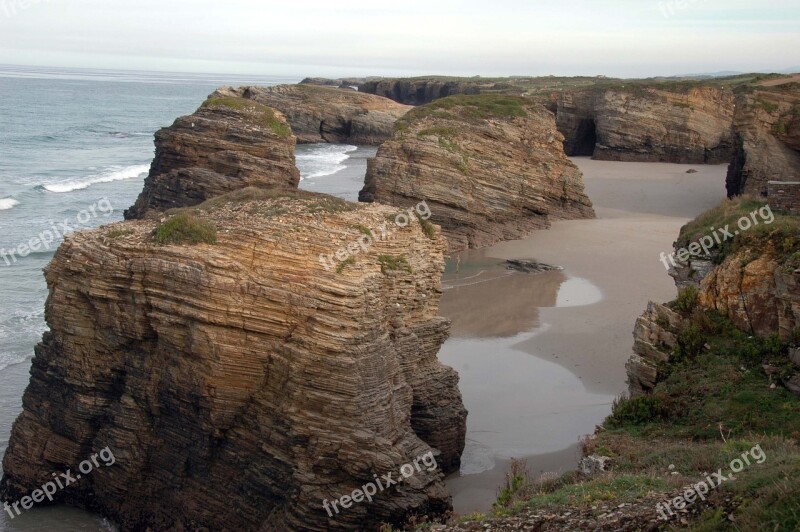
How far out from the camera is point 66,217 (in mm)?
40594

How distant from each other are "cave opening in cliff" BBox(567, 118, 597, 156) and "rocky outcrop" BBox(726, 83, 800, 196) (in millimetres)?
24239

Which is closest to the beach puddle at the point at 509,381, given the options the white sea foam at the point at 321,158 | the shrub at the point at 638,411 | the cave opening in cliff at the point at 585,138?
the shrub at the point at 638,411

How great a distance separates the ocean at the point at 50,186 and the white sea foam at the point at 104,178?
64mm

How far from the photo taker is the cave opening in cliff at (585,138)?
207ft

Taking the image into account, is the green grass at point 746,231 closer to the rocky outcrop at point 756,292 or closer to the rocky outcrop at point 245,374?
the rocky outcrop at point 756,292

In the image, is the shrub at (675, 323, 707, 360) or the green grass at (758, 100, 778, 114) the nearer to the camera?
the shrub at (675, 323, 707, 360)

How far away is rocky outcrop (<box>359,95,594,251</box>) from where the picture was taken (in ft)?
111

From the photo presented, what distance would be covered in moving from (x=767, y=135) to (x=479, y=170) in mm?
12832

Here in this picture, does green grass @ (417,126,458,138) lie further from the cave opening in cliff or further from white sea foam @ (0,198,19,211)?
the cave opening in cliff

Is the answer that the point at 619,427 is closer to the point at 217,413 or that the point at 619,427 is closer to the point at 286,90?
the point at 217,413

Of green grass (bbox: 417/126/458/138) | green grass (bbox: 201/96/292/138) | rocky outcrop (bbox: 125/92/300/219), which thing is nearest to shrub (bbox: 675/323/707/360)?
rocky outcrop (bbox: 125/92/300/219)

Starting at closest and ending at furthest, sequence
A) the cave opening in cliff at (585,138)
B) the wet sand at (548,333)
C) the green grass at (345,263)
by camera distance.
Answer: the green grass at (345,263), the wet sand at (548,333), the cave opening in cliff at (585,138)

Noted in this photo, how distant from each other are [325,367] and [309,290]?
1223mm

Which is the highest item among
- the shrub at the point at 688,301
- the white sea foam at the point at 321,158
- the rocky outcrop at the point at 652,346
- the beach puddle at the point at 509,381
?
the shrub at the point at 688,301
